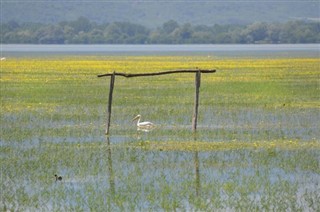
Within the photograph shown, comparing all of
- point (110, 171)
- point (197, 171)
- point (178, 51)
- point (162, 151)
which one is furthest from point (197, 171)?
point (178, 51)

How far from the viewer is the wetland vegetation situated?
53.7 feet

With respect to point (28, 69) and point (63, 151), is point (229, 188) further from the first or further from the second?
point (28, 69)

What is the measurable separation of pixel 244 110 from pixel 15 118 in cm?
735

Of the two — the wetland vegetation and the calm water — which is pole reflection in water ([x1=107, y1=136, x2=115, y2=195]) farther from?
the calm water

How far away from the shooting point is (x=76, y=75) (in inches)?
2051

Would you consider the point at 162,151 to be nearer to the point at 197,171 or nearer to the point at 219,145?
the point at 219,145

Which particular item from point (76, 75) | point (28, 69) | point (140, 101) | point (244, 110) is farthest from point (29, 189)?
point (28, 69)

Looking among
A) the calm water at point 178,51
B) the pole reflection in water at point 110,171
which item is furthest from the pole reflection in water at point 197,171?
the calm water at point 178,51

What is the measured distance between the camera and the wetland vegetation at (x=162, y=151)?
53.7 feet

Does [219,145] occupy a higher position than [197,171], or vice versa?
[197,171]

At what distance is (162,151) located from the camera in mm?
21641

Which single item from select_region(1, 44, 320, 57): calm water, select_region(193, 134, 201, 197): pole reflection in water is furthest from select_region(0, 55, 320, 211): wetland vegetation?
select_region(1, 44, 320, 57): calm water

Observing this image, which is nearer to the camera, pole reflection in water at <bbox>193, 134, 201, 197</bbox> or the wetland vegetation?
the wetland vegetation

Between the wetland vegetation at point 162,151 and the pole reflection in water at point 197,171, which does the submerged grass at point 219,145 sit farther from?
the pole reflection in water at point 197,171
